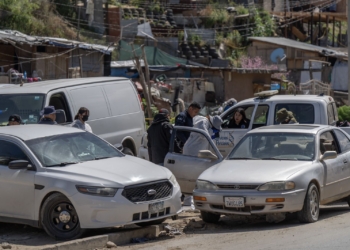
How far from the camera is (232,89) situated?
36125 mm

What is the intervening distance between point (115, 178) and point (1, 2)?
A: 25356mm

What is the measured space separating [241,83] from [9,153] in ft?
87.3

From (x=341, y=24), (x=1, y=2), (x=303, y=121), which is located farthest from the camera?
(x=341, y=24)

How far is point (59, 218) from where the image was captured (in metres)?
9.63

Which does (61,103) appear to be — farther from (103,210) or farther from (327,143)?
(327,143)

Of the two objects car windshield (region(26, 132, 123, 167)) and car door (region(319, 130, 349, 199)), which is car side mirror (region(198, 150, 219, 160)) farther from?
car door (region(319, 130, 349, 199))

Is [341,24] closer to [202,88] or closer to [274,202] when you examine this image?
[202,88]

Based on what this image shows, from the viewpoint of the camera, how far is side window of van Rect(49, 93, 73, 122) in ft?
45.4

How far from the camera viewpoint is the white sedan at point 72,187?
9375 mm

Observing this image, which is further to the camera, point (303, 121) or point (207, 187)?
point (303, 121)

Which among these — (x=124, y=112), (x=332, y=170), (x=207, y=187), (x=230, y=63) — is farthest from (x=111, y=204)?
(x=230, y=63)

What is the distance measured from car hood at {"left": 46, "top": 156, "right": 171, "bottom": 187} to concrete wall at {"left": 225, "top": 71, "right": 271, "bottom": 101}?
84.2 feet

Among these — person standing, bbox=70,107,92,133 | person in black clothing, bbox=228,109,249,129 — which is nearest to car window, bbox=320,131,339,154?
person in black clothing, bbox=228,109,249,129

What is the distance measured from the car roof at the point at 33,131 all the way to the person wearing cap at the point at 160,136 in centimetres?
193
